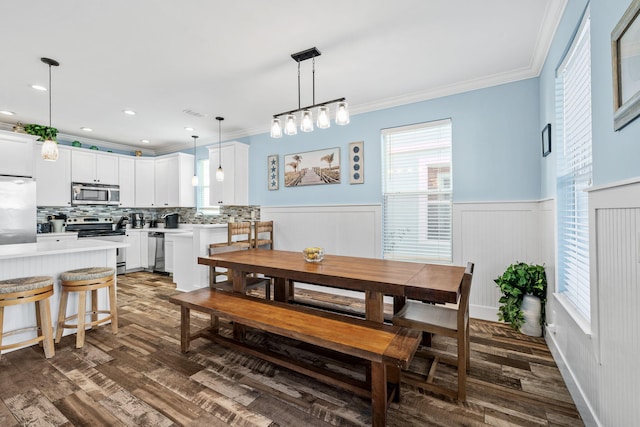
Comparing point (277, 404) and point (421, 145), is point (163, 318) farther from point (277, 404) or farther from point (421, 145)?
point (421, 145)

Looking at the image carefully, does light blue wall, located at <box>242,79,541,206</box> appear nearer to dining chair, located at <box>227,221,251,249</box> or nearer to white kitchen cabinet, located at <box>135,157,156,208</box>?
dining chair, located at <box>227,221,251,249</box>

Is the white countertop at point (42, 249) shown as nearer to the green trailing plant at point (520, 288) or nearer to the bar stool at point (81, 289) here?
the bar stool at point (81, 289)

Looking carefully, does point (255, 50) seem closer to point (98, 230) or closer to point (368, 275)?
point (368, 275)

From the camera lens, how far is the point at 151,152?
654 centimetres

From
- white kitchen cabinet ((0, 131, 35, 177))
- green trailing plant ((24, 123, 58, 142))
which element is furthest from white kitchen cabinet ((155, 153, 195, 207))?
white kitchen cabinet ((0, 131, 35, 177))

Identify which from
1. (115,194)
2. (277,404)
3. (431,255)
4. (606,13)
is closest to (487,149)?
(431,255)

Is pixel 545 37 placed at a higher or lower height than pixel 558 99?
higher

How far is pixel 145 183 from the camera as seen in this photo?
19.7 ft

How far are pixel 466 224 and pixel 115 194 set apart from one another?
6083 millimetres

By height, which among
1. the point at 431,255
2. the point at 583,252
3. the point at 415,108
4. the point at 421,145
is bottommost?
the point at 431,255

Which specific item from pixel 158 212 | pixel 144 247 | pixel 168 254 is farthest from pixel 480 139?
pixel 158 212

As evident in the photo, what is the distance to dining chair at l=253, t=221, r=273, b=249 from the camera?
13.9 ft

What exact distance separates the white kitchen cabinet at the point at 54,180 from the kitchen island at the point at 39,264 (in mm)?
2482

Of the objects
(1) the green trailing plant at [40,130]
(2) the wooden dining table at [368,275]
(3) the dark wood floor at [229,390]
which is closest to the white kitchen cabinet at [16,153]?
(1) the green trailing plant at [40,130]
